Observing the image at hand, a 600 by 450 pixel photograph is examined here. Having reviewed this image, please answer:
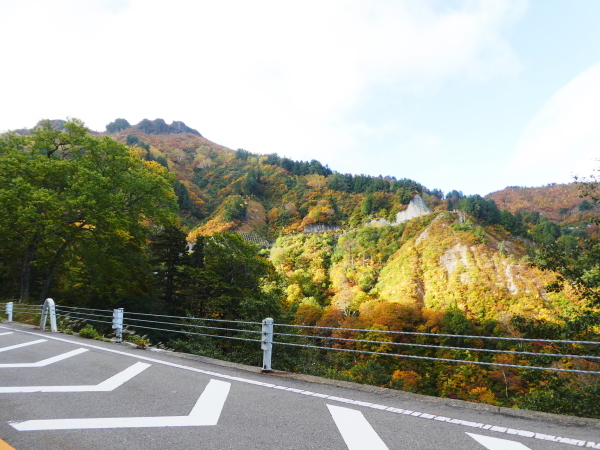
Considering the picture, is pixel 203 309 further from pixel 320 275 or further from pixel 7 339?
pixel 320 275

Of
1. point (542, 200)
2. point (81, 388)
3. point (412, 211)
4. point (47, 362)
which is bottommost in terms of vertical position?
point (47, 362)

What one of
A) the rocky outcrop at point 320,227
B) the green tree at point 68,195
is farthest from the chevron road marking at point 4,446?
the rocky outcrop at point 320,227

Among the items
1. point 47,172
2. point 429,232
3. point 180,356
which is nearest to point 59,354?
point 180,356

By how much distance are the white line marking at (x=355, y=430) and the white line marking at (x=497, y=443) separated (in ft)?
2.65

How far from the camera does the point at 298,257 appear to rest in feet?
261

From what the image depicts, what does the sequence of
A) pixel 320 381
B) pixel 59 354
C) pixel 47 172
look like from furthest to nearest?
pixel 47 172, pixel 59 354, pixel 320 381

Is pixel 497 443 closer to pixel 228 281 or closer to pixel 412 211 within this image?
pixel 228 281

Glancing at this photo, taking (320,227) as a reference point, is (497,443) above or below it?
below

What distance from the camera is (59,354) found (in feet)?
21.7

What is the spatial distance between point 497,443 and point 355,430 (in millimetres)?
1107

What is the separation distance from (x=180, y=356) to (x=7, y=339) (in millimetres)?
5193

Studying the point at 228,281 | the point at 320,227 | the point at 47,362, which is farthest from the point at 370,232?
the point at 47,362

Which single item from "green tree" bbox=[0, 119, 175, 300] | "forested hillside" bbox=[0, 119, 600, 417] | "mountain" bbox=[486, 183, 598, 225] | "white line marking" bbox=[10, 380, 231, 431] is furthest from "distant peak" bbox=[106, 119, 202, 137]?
"white line marking" bbox=[10, 380, 231, 431]

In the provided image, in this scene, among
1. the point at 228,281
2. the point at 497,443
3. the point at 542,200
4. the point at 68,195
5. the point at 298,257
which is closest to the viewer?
the point at 497,443
